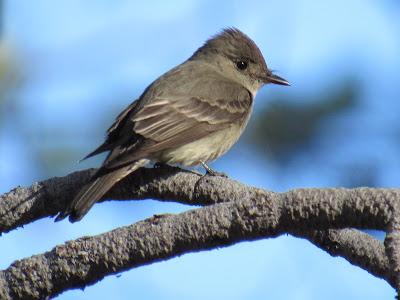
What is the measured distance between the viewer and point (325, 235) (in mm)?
3127

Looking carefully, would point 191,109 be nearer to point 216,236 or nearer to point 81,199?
point 81,199

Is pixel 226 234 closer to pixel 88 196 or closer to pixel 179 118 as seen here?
pixel 88 196

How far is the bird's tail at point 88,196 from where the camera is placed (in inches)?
→ 157

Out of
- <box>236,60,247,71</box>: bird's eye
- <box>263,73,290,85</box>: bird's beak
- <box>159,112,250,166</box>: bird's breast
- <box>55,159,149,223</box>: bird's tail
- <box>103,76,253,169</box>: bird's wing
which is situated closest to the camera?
<box>55,159,149,223</box>: bird's tail

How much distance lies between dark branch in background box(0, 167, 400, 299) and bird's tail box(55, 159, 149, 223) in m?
0.79

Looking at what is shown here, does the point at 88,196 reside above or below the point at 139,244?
above

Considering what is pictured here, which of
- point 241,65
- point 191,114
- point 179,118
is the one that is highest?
point 241,65

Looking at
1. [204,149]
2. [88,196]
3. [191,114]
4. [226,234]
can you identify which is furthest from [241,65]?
[226,234]

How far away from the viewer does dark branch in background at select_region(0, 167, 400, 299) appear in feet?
8.84

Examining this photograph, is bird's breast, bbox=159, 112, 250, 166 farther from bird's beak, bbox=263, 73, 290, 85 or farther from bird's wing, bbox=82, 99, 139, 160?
bird's beak, bbox=263, 73, 290, 85

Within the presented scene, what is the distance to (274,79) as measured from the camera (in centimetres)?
695

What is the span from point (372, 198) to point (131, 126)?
3.06 m

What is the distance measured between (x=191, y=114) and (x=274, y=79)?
151 centimetres

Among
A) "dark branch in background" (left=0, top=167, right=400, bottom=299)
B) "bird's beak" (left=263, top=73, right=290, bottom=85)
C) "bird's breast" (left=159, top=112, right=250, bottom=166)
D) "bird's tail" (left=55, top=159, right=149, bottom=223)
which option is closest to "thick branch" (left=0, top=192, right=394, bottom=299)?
"dark branch in background" (left=0, top=167, right=400, bottom=299)
